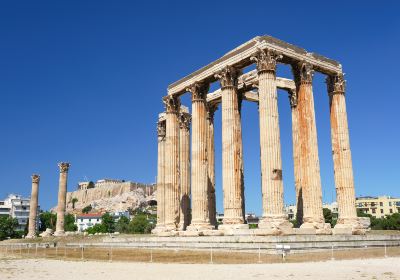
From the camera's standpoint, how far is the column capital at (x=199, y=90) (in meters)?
43.4

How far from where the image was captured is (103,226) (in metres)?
133

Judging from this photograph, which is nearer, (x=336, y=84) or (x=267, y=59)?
(x=267, y=59)

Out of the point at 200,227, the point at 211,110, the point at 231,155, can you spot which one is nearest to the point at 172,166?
the point at 211,110

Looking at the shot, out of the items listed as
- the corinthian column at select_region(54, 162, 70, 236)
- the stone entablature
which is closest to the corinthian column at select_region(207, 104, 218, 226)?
the stone entablature

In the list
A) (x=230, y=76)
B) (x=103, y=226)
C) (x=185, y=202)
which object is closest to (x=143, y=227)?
(x=103, y=226)

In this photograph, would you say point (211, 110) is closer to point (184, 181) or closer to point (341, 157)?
point (184, 181)

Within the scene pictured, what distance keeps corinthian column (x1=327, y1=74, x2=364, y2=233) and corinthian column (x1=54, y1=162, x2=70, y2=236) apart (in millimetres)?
55873

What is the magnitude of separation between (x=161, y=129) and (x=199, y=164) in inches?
649

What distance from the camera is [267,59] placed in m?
35.1

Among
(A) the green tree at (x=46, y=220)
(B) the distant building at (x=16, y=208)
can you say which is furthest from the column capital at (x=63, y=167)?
(B) the distant building at (x=16, y=208)

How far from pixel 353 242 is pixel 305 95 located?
12877 mm

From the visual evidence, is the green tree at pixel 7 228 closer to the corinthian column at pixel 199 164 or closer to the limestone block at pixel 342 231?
the corinthian column at pixel 199 164

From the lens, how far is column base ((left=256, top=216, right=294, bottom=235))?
3066 cm

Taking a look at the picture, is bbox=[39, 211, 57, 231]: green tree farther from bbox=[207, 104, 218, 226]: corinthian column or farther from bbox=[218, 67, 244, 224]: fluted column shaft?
bbox=[218, 67, 244, 224]: fluted column shaft
